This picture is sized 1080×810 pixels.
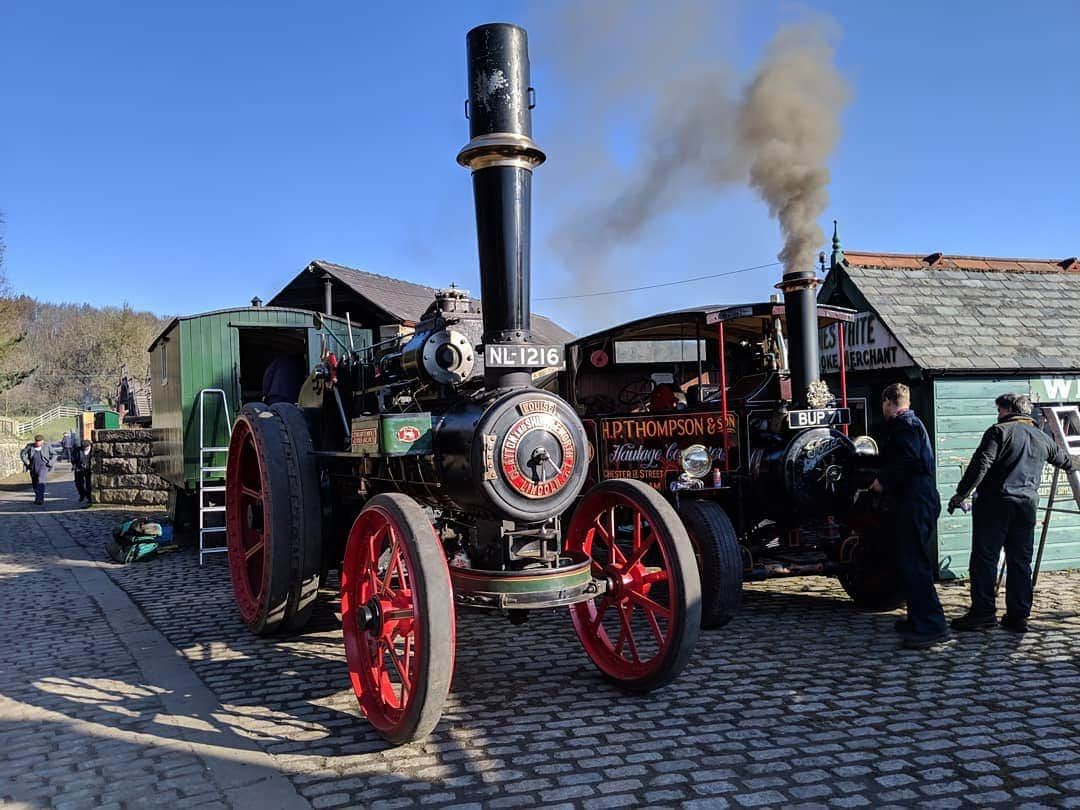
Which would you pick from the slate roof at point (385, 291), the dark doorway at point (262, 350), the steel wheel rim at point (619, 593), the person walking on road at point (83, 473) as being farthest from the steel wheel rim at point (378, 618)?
the person walking on road at point (83, 473)

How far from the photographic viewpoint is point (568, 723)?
3.75 m

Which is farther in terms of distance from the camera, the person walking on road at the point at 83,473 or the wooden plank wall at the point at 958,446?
the person walking on road at the point at 83,473

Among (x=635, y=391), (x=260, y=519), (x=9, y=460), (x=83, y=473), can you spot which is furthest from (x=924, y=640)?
(x=9, y=460)

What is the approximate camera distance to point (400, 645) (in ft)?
16.6

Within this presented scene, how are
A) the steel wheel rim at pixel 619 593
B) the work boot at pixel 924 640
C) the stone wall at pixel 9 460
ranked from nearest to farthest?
the steel wheel rim at pixel 619 593
the work boot at pixel 924 640
the stone wall at pixel 9 460

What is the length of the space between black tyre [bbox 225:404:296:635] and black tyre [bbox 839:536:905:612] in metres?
3.60

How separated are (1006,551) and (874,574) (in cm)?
85

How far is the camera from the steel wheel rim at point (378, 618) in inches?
133

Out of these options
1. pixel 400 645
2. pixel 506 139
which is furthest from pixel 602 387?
pixel 506 139

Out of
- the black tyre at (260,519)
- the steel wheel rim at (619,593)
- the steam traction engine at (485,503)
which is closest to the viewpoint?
the steam traction engine at (485,503)

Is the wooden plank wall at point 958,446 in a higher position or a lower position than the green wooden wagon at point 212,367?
lower

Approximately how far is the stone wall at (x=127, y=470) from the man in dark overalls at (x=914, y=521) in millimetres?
12532

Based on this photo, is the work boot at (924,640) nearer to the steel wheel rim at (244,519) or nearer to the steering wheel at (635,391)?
the steering wheel at (635,391)

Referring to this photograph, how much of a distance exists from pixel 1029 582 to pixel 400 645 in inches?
149
